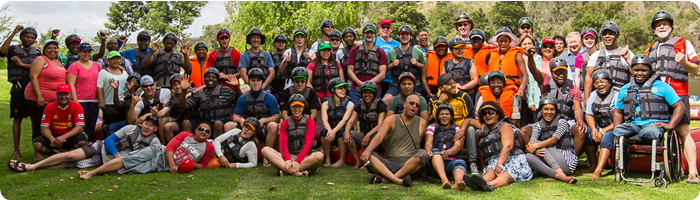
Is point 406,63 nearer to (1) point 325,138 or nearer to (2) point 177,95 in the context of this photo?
(1) point 325,138

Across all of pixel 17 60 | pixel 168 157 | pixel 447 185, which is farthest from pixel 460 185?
pixel 17 60

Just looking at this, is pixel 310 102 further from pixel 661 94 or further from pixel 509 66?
pixel 661 94

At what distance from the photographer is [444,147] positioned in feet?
24.3

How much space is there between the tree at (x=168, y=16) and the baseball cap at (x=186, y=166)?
48.1 metres

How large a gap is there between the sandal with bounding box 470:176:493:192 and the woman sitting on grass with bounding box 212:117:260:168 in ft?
11.9

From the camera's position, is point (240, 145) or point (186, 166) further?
point (240, 145)

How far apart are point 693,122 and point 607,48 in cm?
789

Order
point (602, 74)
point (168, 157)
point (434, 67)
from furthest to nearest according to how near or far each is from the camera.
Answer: point (434, 67), point (602, 74), point (168, 157)

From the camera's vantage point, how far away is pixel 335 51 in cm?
990

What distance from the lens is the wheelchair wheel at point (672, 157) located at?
6718mm

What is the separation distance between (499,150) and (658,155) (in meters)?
2.11

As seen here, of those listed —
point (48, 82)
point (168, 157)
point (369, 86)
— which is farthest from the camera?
point (48, 82)

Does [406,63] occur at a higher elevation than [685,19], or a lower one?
lower

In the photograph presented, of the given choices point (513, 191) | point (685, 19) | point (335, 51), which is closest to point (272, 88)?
point (335, 51)
